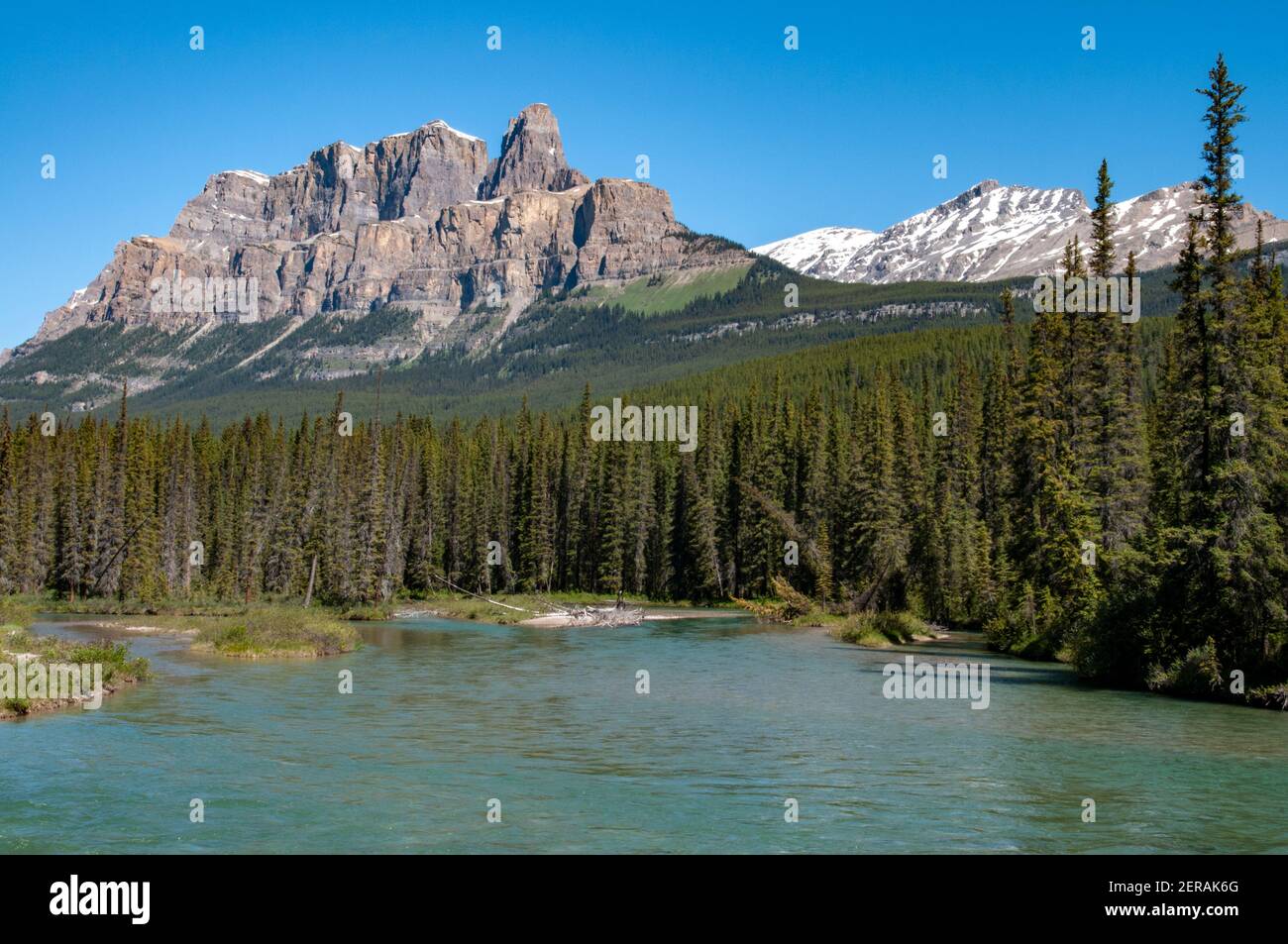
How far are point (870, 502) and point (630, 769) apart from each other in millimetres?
58440

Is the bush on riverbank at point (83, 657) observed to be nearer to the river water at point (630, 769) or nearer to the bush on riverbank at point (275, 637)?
the river water at point (630, 769)

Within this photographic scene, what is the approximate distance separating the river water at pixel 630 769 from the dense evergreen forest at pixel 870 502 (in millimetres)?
5032

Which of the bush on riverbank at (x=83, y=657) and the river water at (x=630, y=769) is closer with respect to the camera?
the river water at (x=630, y=769)

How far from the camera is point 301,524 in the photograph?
94.5 metres

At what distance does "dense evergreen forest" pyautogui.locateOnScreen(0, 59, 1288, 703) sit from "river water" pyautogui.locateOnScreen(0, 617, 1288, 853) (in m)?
5.03

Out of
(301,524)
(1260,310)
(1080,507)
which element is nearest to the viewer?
(1260,310)

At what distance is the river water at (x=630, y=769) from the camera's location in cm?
1781

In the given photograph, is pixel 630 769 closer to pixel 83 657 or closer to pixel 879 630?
pixel 83 657

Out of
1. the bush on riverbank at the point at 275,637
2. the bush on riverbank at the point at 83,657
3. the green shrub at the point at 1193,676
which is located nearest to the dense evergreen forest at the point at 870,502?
the green shrub at the point at 1193,676
